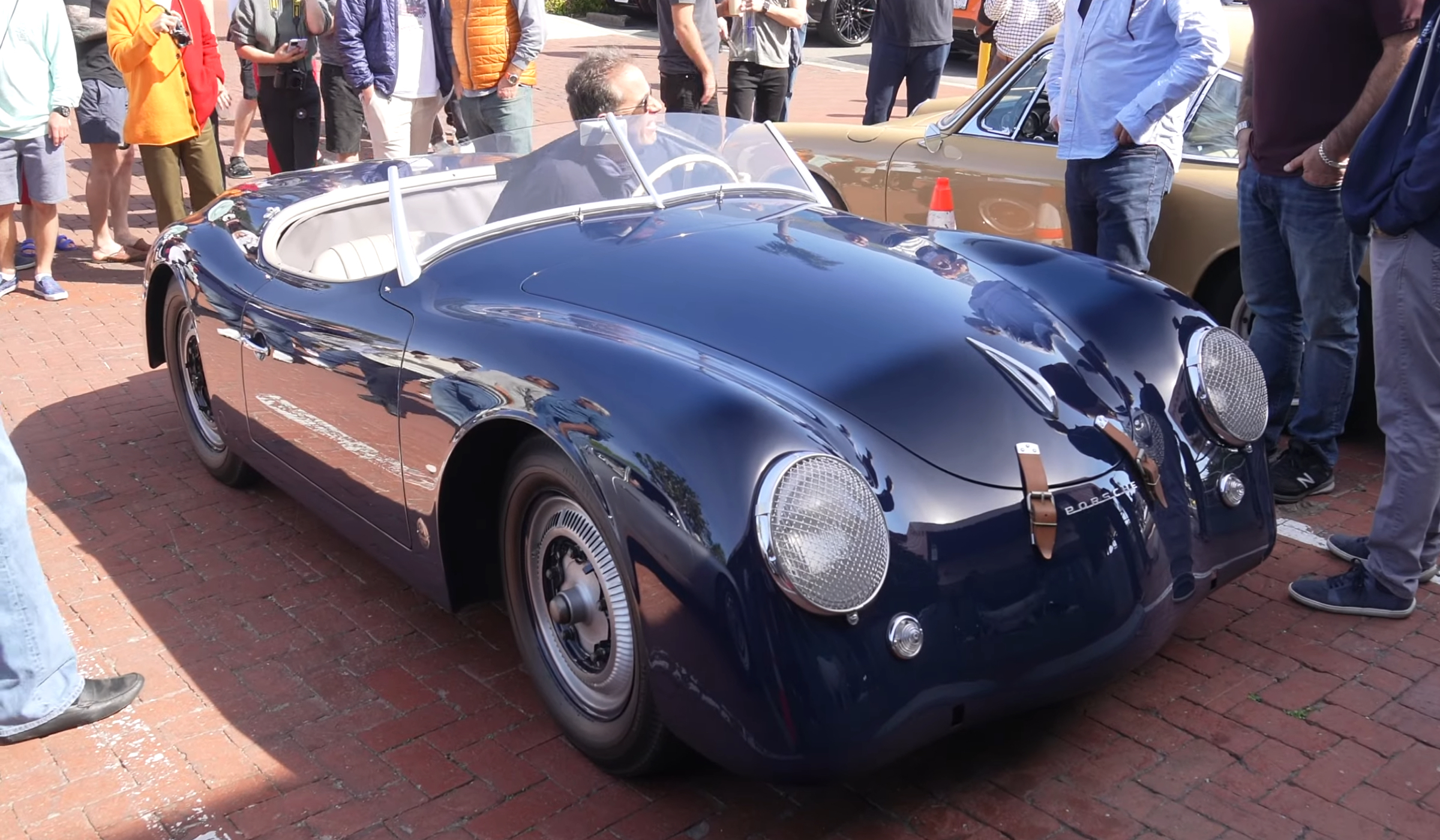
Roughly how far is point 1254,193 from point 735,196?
1.74 m

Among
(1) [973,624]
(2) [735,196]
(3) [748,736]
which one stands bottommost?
(3) [748,736]

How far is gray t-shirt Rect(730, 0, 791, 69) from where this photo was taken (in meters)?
7.93

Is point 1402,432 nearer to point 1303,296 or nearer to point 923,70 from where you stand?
point 1303,296

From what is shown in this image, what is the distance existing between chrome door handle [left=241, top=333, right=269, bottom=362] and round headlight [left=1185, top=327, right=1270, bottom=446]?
2.64 metres

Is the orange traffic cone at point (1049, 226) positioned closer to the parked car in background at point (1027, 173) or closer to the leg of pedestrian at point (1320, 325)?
the parked car in background at point (1027, 173)

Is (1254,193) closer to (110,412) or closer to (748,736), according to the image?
(748,736)

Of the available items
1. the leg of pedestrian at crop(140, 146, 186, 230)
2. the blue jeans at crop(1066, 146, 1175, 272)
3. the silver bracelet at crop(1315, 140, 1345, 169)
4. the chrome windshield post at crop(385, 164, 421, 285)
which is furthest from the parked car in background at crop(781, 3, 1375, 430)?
the leg of pedestrian at crop(140, 146, 186, 230)

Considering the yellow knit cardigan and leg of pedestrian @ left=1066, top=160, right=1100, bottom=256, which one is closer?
leg of pedestrian @ left=1066, top=160, right=1100, bottom=256

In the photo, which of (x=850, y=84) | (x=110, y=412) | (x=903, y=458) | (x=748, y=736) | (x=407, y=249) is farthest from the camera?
(x=850, y=84)

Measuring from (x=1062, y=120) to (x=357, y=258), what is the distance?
268 centimetres

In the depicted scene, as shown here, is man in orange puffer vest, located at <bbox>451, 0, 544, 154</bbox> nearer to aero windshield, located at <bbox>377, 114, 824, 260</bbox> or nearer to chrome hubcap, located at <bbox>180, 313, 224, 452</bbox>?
chrome hubcap, located at <bbox>180, 313, 224, 452</bbox>

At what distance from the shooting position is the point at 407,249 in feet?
12.0

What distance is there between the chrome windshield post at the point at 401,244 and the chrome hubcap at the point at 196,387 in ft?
4.99

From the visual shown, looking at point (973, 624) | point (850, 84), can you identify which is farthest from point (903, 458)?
point (850, 84)
